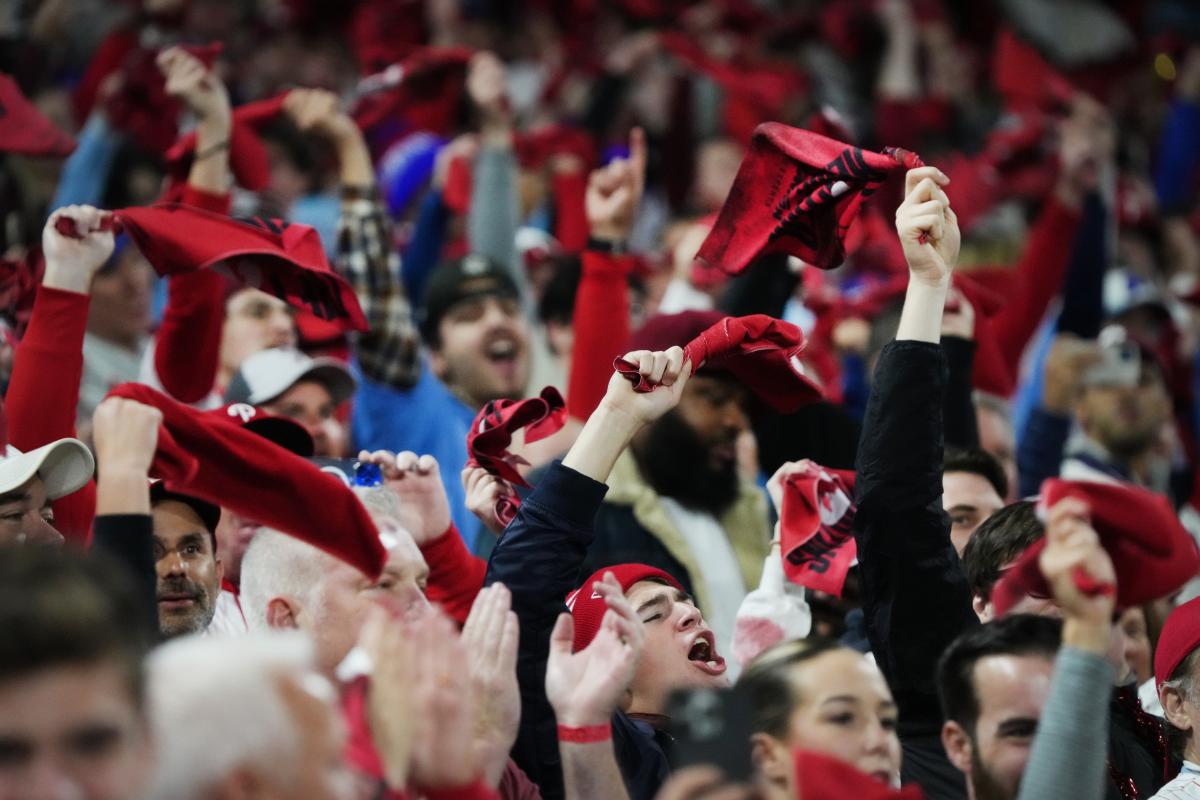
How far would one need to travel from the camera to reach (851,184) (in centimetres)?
415

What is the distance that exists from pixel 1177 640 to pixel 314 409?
2452mm

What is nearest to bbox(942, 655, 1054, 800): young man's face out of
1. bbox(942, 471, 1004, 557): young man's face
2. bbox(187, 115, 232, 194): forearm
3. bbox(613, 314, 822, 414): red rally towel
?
bbox(613, 314, 822, 414): red rally towel

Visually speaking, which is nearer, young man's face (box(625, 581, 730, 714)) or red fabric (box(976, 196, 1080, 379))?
young man's face (box(625, 581, 730, 714))

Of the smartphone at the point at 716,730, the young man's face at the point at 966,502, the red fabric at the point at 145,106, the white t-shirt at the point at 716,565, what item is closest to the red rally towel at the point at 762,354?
the young man's face at the point at 966,502

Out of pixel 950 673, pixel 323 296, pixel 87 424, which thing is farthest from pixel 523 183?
pixel 950 673

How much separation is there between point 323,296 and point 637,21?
6197 millimetres

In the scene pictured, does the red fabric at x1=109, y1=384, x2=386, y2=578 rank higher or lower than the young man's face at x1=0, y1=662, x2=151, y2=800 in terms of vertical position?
lower

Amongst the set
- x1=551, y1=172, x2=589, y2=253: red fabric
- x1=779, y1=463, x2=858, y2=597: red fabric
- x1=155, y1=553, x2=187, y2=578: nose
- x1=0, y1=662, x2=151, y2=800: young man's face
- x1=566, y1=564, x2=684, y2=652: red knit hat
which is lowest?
x1=551, y1=172, x2=589, y2=253: red fabric

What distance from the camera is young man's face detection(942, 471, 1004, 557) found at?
4.58 m

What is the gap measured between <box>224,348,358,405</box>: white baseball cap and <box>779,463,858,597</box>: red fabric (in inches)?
65.4

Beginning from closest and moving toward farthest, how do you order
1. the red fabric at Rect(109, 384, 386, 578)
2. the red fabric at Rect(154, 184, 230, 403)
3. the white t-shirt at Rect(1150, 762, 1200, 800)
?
the red fabric at Rect(109, 384, 386, 578), the white t-shirt at Rect(1150, 762, 1200, 800), the red fabric at Rect(154, 184, 230, 403)

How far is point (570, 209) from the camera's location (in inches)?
323

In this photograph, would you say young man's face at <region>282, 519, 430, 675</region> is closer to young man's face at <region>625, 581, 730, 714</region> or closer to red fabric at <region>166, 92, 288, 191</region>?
young man's face at <region>625, 581, 730, 714</region>

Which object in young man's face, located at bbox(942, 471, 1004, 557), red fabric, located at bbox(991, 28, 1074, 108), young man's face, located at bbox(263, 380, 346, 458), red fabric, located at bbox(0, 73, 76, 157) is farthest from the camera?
red fabric, located at bbox(991, 28, 1074, 108)
